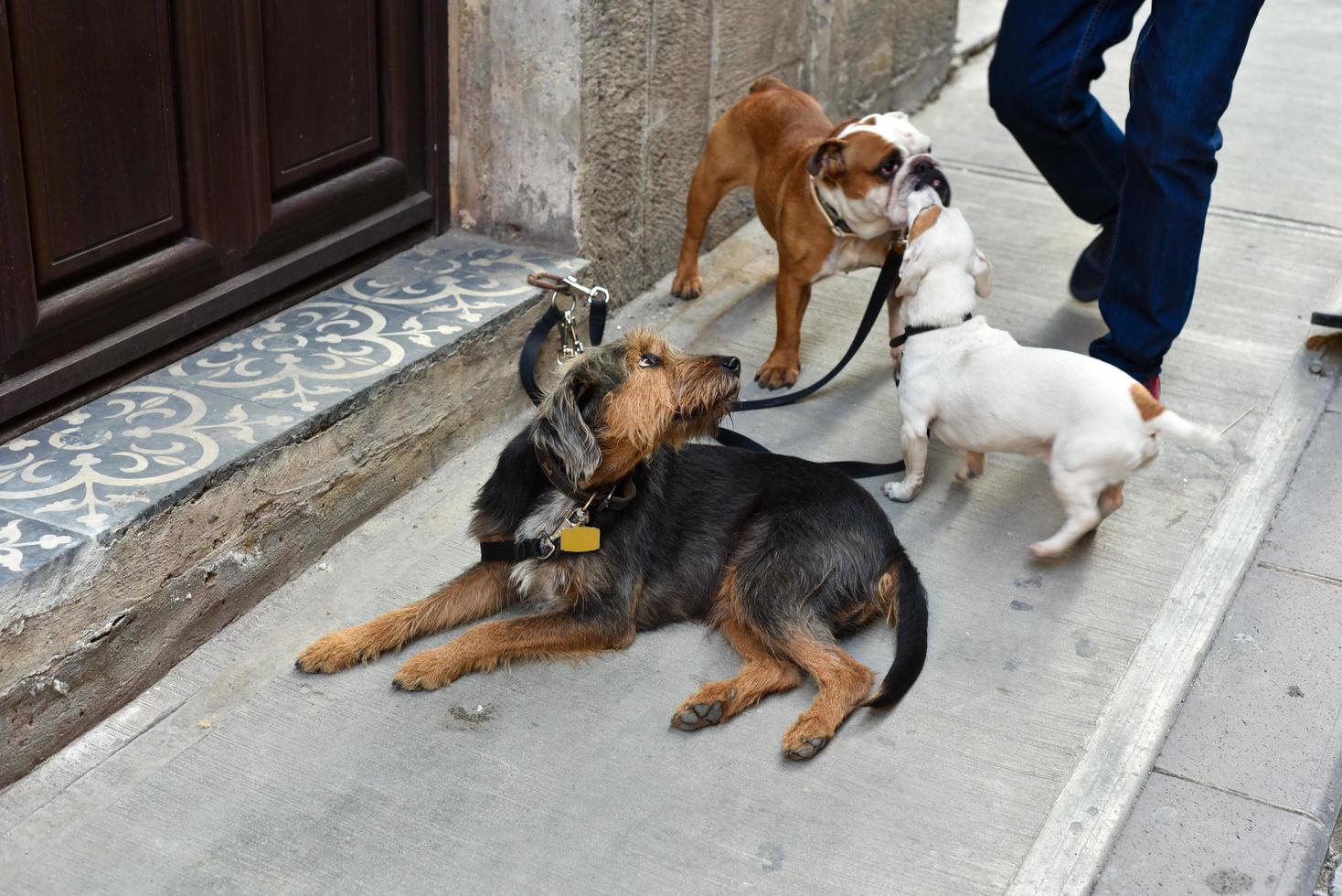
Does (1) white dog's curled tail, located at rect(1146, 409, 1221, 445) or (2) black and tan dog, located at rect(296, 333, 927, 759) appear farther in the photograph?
(1) white dog's curled tail, located at rect(1146, 409, 1221, 445)

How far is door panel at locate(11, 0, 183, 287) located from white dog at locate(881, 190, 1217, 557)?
2.04 meters

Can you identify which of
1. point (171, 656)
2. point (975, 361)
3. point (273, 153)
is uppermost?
point (273, 153)

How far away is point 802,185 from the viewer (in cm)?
452

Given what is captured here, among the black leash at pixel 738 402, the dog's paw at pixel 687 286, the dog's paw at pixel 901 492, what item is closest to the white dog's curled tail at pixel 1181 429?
the dog's paw at pixel 901 492

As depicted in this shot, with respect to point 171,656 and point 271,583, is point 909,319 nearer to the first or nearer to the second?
point 271,583

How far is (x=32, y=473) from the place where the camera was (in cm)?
315

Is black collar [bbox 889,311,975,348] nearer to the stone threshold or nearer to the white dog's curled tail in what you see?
the white dog's curled tail

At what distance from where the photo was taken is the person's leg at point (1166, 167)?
383 cm

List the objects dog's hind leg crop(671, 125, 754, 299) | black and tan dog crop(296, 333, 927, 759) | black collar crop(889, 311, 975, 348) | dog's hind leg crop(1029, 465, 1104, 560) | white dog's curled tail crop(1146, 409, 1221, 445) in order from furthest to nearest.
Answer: dog's hind leg crop(671, 125, 754, 299) < black collar crop(889, 311, 975, 348) < dog's hind leg crop(1029, 465, 1104, 560) < white dog's curled tail crop(1146, 409, 1221, 445) < black and tan dog crop(296, 333, 927, 759)

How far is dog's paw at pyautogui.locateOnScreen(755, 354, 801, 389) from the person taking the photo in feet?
15.1

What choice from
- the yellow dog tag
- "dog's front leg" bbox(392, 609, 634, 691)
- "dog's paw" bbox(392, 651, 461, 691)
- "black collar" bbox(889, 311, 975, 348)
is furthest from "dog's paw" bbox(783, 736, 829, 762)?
"black collar" bbox(889, 311, 975, 348)

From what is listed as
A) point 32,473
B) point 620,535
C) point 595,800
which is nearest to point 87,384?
point 32,473

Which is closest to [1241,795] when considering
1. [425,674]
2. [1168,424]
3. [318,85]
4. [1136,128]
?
[1168,424]

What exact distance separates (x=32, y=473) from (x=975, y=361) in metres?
2.36
